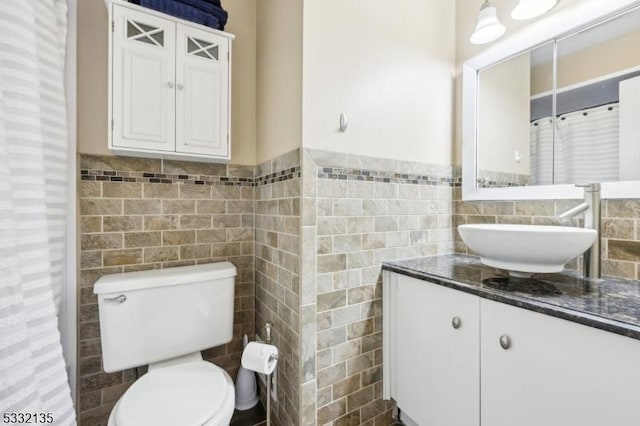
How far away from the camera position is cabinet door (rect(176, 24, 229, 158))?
1342 mm

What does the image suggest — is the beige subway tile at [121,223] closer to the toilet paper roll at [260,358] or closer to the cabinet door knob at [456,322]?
the toilet paper roll at [260,358]

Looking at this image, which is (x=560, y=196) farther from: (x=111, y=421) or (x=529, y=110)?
(x=111, y=421)

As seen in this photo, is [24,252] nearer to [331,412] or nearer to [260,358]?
[260,358]

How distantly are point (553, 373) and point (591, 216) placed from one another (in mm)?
636

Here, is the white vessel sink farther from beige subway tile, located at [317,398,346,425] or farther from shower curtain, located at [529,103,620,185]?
beige subway tile, located at [317,398,346,425]

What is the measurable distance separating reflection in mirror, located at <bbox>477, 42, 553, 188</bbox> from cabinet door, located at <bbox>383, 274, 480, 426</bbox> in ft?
2.56

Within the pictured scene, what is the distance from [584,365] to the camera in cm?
71

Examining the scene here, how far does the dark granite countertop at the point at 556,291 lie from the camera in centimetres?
69

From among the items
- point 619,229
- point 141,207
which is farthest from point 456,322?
point 141,207

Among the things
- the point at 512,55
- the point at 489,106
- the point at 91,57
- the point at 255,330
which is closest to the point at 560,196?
the point at 489,106

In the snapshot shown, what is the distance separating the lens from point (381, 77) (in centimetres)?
136

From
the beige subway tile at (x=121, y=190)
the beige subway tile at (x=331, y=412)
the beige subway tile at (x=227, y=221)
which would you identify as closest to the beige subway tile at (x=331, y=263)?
the beige subway tile at (x=331, y=412)

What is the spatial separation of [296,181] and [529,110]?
121 centimetres

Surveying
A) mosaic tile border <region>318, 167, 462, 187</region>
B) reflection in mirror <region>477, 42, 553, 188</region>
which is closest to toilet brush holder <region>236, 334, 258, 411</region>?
mosaic tile border <region>318, 167, 462, 187</region>
